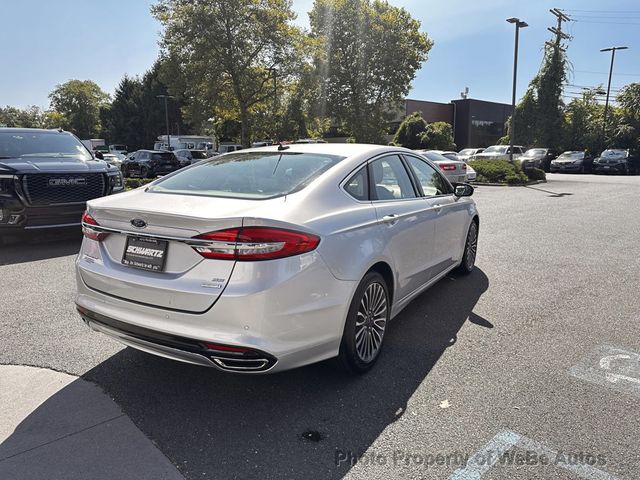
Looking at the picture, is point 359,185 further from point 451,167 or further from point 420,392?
point 451,167

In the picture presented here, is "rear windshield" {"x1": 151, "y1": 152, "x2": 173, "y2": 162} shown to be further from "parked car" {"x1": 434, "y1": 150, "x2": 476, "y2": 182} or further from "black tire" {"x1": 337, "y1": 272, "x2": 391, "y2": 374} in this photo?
"black tire" {"x1": 337, "y1": 272, "x2": 391, "y2": 374}

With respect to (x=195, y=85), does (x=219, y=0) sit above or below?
above

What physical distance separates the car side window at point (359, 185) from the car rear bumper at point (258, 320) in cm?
72

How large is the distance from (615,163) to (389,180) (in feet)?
104

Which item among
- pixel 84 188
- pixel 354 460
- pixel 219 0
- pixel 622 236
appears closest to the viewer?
pixel 354 460

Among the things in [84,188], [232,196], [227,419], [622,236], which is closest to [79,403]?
[227,419]

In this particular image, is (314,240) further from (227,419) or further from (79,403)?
(79,403)

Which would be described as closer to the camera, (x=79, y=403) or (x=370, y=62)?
(x=79, y=403)

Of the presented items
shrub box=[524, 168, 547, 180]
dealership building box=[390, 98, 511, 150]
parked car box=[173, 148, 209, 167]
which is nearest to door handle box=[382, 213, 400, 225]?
shrub box=[524, 168, 547, 180]

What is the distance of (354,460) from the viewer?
2488 mm

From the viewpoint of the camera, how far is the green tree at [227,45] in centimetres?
2325

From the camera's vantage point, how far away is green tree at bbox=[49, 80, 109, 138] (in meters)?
79.5

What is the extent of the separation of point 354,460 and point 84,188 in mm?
6647

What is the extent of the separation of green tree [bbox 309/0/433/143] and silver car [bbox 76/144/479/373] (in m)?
30.4
